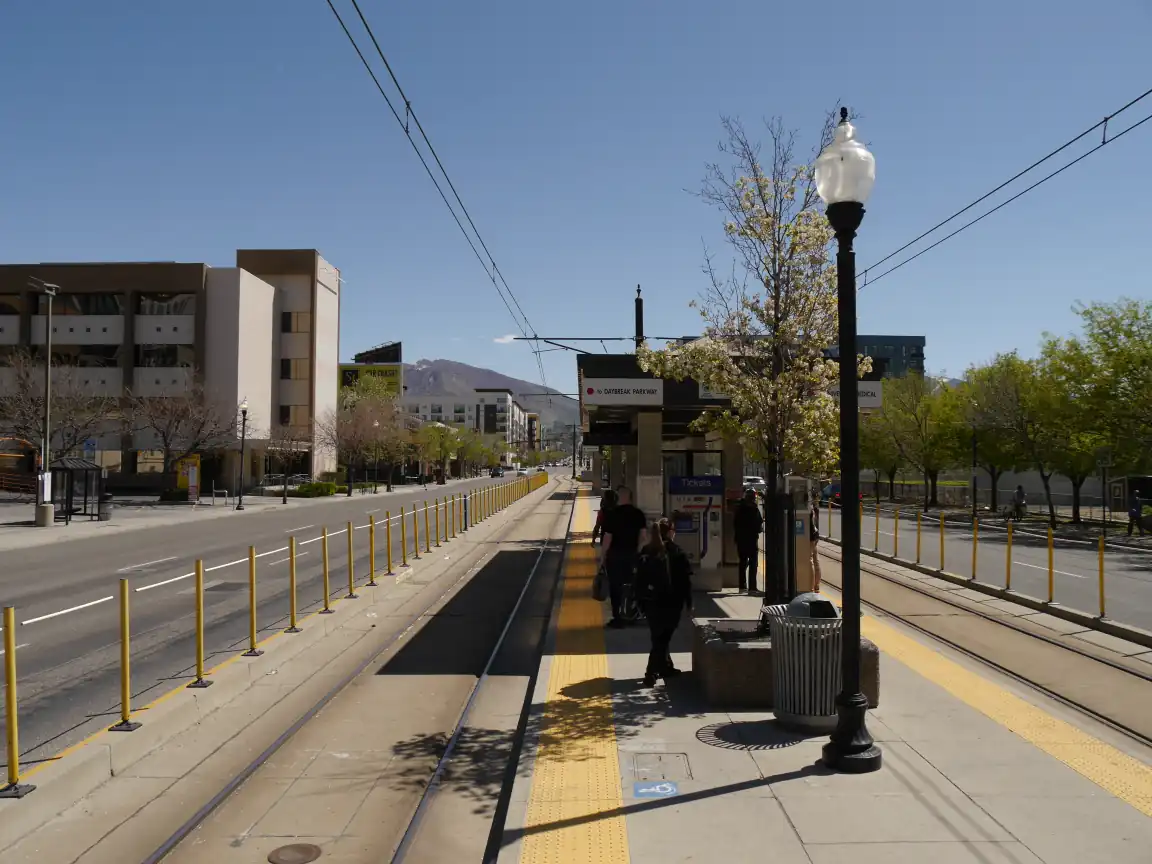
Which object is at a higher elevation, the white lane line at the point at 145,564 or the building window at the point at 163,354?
the building window at the point at 163,354

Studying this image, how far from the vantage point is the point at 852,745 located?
617 cm

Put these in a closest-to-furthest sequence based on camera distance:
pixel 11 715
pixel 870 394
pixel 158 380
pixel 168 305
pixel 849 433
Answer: pixel 11 715, pixel 849 433, pixel 870 394, pixel 158 380, pixel 168 305

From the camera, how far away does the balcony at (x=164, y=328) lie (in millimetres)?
61219

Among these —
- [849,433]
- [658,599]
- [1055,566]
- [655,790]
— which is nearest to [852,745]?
[655,790]

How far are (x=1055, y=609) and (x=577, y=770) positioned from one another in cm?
995

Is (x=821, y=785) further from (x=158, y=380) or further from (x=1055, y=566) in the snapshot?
(x=158, y=380)

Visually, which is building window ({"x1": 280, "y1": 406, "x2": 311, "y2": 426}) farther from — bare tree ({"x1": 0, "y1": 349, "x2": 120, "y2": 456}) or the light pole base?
the light pole base

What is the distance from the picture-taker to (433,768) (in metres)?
6.82

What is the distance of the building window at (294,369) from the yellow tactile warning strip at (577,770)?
6527cm

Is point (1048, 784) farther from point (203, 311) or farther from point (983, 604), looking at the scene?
point (203, 311)

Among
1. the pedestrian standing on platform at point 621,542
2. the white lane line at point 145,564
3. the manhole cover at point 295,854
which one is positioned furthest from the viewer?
the white lane line at point 145,564

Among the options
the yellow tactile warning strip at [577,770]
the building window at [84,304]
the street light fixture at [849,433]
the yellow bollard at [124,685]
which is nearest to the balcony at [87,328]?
the building window at [84,304]

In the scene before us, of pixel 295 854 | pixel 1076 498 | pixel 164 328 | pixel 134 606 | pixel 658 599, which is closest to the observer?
pixel 295 854

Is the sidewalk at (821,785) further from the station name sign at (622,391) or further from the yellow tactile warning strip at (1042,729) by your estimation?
the station name sign at (622,391)
